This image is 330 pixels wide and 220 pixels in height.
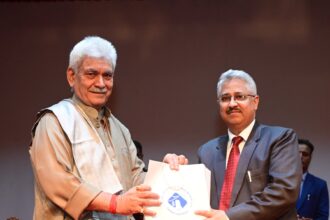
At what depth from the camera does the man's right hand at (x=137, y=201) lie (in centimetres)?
254

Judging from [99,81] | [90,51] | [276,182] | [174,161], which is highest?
[90,51]

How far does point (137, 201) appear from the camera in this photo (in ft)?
8.42

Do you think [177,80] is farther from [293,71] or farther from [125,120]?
[293,71]

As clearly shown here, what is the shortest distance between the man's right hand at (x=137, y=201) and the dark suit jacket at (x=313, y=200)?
9.48ft

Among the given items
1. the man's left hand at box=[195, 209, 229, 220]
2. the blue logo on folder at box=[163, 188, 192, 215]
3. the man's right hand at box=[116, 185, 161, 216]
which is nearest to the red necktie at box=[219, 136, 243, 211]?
the man's left hand at box=[195, 209, 229, 220]

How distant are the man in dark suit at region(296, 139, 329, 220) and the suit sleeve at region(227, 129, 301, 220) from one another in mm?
2151

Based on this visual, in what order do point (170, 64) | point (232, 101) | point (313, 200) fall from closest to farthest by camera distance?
point (232, 101) < point (313, 200) < point (170, 64)

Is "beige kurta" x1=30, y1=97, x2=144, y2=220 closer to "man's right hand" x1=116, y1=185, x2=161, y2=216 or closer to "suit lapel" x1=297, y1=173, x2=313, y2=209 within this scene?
"man's right hand" x1=116, y1=185, x2=161, y2=216

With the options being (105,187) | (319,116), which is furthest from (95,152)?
(319,116)

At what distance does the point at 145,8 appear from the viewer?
598cm

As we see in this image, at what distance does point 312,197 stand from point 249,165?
2385 millimetres

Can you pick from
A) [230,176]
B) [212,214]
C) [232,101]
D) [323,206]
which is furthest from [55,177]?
[323,206]

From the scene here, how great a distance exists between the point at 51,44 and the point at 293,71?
8.64ft

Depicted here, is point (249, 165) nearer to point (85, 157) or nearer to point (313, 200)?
point (85, 157)
